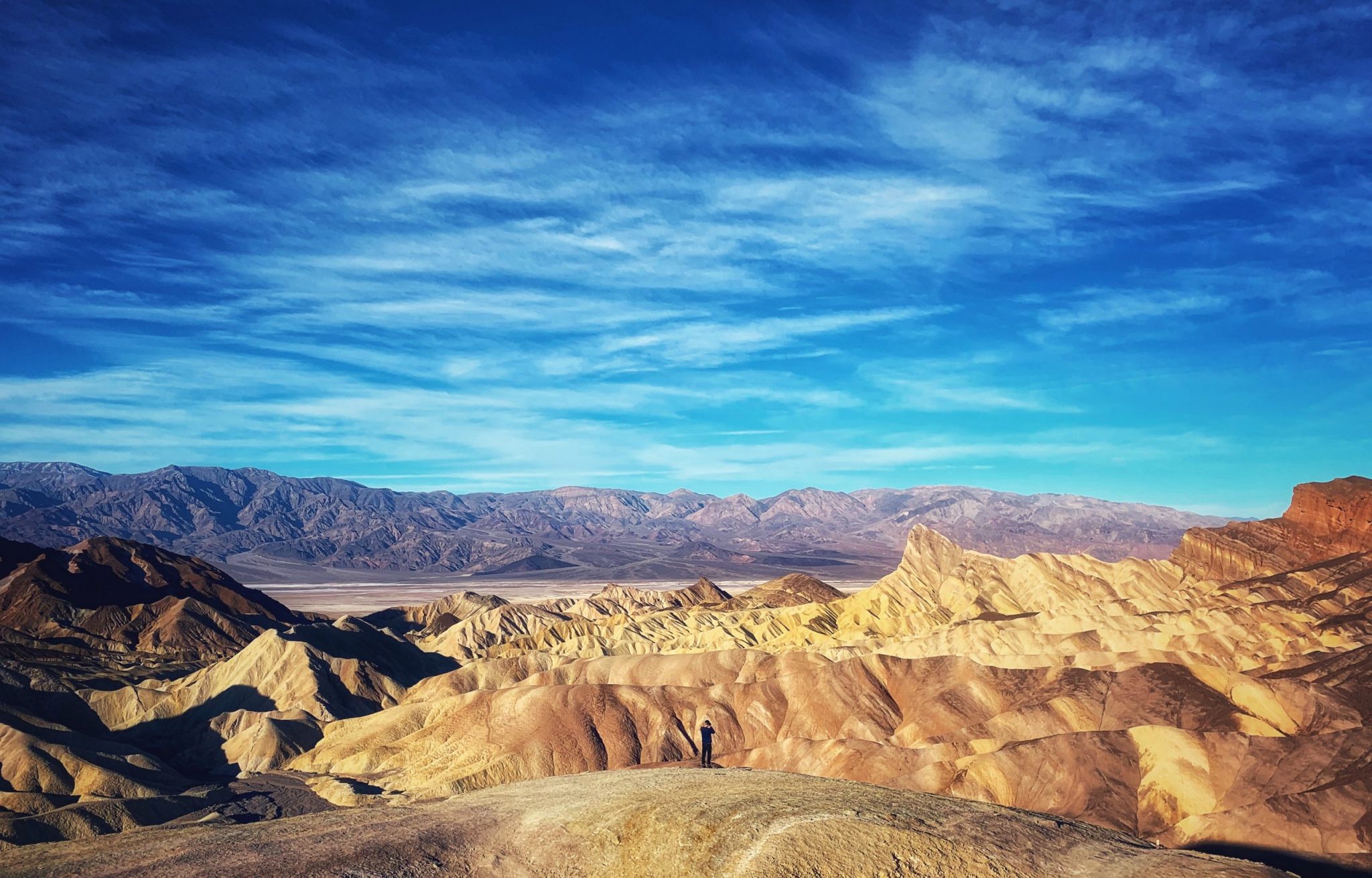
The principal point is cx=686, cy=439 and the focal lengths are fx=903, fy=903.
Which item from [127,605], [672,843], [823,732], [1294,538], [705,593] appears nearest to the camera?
[672,843]

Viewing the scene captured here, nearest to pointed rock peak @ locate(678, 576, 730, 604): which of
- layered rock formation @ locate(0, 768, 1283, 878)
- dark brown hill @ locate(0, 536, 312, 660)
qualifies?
dark brown hill @ locate(0, 536, 312, 660)

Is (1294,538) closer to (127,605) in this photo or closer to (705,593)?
(705,593)

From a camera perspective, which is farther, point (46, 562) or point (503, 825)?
point (46, 562)

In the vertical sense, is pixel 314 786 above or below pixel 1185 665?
below

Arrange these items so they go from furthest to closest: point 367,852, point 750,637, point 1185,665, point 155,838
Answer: point 750,637
point 1185,665
point 155,838
point 367,852

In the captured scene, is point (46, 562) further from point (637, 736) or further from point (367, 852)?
point (367, 852)

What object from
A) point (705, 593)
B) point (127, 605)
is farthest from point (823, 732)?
point (127, 605)

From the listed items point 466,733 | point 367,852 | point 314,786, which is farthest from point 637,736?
point 367,852
